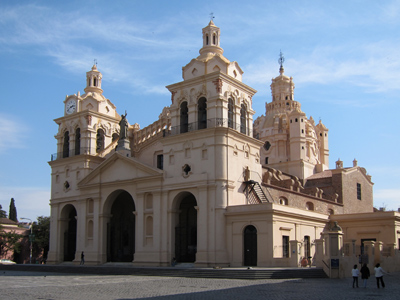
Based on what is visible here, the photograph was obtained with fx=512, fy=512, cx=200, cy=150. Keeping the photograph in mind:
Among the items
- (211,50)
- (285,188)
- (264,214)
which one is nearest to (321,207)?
(285,188)

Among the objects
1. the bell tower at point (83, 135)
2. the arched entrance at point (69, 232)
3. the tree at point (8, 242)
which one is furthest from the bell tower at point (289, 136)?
the tree at point (8, 242)

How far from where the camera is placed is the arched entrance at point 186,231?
39.1 metres

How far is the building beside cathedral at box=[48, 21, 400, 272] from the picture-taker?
36.2 meters

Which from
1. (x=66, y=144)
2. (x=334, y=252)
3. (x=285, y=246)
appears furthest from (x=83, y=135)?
(x=334, y=252)

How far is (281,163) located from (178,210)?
95.4ft

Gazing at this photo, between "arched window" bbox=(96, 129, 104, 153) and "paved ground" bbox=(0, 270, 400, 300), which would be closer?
"paved ground" bbox=(0, 270, 400, 300)

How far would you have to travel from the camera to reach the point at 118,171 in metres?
43.9

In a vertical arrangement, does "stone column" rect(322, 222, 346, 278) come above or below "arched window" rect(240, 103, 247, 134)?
below

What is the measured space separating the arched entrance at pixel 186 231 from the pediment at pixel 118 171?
326 centimetres

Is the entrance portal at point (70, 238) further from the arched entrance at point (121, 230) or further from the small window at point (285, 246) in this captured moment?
the small window at point (285, 246)

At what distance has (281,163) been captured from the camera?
2601 inches

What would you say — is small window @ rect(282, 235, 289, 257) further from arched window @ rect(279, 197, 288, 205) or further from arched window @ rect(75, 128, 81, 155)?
arched window @ rect(75, 128, 81, 155)

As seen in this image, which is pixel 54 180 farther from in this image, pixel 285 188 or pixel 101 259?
pixel 285 188

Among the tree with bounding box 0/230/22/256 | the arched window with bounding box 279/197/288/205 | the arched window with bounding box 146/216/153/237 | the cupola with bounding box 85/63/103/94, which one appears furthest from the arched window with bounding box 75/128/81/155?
the arched window with bounding box 279/197/288/205
